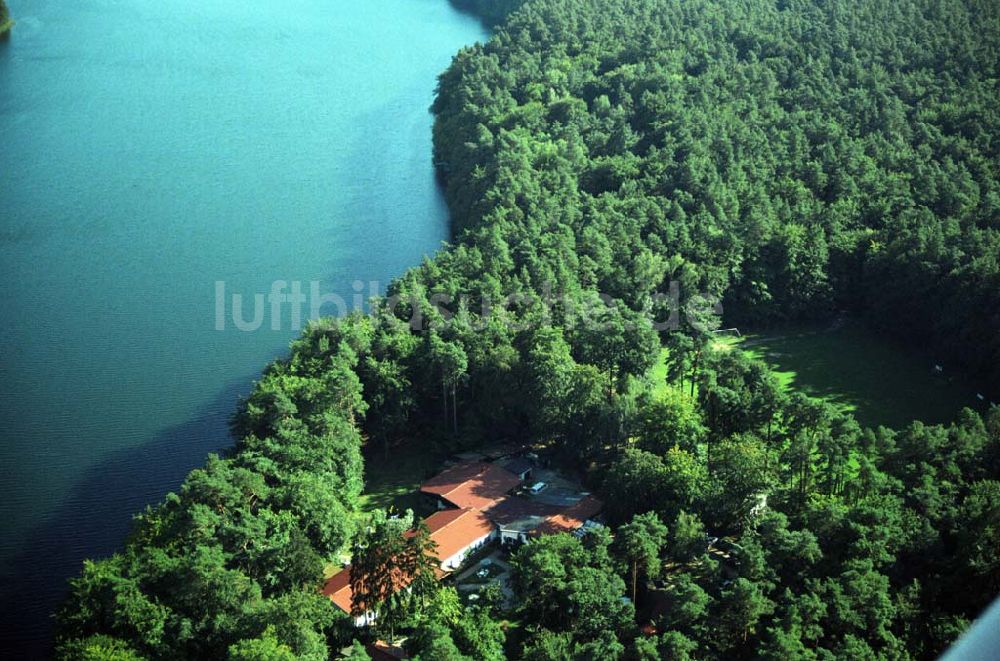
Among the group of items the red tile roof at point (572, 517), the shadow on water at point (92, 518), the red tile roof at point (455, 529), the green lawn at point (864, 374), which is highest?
the green lawn at point (864, 374)

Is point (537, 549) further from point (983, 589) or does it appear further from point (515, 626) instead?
point (983, 589)

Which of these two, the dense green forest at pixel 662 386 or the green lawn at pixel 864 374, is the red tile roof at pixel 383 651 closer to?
the dense green forest at pixel 662 386

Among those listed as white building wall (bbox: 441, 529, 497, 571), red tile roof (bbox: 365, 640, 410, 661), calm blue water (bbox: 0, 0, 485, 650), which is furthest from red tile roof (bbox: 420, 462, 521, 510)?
calm blue water (bbox: 0, 0, 485, 650)

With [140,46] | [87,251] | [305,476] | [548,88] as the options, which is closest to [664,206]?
[548,88]

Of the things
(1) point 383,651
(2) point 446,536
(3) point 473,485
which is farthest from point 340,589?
(3) point 473,485

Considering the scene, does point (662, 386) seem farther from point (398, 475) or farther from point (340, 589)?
point (340, 589)

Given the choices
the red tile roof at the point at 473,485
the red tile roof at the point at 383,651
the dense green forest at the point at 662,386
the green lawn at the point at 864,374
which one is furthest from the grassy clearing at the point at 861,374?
the red tile roof at the point at 383,651
